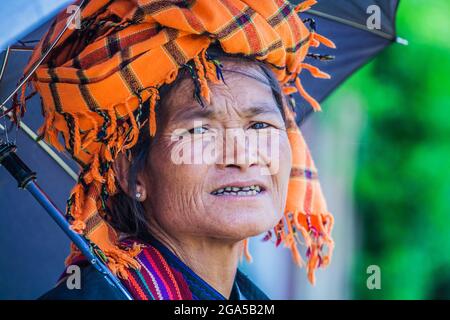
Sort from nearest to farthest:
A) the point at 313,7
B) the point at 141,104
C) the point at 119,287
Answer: the point at 119,287 → the point at 141,104 → the point at 313,7

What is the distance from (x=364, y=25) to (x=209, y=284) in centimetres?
122

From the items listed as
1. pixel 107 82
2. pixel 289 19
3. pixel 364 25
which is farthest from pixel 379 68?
pixel 107 82

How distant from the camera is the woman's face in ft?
7.91

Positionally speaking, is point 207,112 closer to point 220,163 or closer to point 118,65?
point 220,163

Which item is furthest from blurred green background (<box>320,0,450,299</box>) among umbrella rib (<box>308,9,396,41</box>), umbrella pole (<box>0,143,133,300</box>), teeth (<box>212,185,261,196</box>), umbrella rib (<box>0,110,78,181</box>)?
umbrella pole (<box>0,143,133,300</box>)

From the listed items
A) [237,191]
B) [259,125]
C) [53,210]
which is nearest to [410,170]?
[259,125]

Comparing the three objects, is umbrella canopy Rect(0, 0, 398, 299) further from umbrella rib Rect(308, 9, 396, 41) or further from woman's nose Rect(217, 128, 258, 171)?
Answer: woman's nose Rect(217, 128, 258, 171)

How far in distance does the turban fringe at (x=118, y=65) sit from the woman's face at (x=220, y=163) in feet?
0.23

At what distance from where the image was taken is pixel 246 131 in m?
2.49

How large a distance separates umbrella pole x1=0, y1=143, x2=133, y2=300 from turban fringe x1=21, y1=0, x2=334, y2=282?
0.18 feet

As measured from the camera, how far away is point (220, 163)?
2406 millimetres

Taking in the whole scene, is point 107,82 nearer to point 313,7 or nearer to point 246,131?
point 246,131

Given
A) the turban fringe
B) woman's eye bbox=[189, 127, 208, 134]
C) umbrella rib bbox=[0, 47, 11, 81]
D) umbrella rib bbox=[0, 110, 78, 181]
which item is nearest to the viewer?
umbrella rib bbox=[0, 47, 11, 81]

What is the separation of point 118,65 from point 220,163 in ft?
1.37
